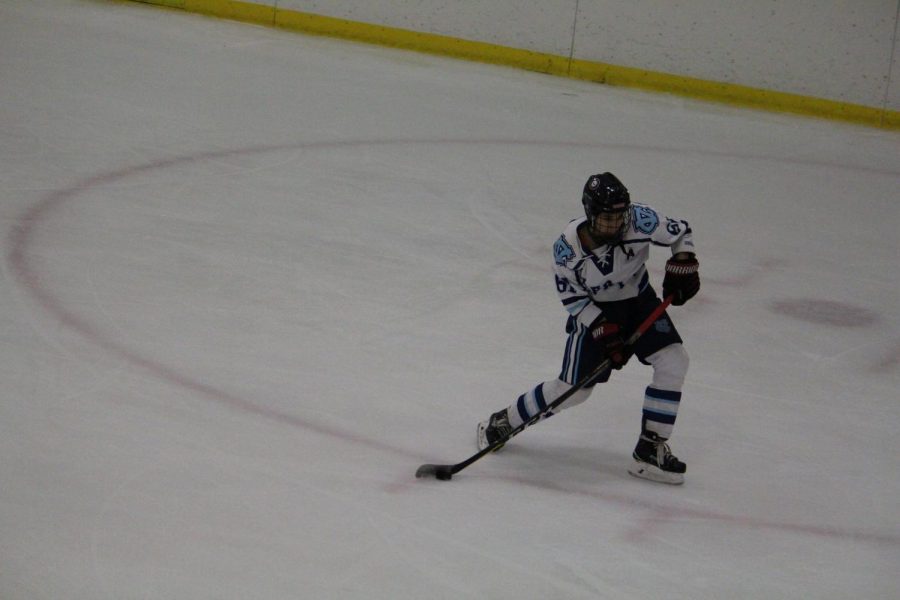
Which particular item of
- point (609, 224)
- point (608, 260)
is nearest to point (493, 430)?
point (608, 260)

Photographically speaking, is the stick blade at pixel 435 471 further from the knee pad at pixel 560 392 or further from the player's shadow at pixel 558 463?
the knee pad at pixel 560 392

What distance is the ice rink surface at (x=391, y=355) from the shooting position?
2.93 meters

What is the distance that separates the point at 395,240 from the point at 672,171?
7.73 ft

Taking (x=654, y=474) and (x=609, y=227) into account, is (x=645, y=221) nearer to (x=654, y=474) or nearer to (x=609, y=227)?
(x=609, y=227)

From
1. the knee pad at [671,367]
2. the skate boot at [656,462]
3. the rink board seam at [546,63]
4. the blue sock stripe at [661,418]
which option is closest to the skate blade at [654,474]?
the skate boot at [656,462]

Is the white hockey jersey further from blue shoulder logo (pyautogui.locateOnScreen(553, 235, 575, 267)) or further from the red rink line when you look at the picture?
the red rink line

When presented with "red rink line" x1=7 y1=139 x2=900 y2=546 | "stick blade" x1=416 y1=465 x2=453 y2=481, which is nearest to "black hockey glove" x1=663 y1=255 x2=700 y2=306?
"red rink line" x1=7 y1=139 x2=900 y2=546

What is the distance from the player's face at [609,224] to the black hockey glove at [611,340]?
24 cm

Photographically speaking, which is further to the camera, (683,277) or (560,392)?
(560,392)

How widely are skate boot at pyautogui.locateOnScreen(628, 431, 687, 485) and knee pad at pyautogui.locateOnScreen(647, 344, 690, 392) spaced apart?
0.15 metres

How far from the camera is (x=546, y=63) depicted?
988 centimetres

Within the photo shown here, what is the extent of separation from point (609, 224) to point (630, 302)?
0.29 meters

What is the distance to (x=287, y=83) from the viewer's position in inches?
334

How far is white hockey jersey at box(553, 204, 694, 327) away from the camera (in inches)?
134
